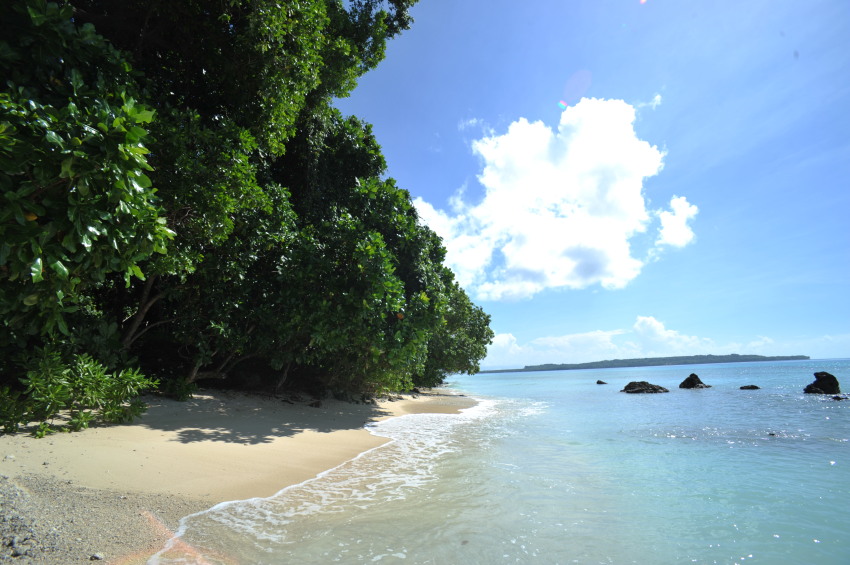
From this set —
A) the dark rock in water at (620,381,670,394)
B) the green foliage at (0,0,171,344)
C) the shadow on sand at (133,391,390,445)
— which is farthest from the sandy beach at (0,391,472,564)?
the dark rock in water at (620,381,670,394)

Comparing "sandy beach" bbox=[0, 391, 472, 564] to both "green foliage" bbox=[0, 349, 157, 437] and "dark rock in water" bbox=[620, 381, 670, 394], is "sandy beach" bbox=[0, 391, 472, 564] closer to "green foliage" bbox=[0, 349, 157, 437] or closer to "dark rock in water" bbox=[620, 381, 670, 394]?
"green foliage" bbox=[0, 349, 157, 437]

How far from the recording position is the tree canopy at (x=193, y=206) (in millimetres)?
3449

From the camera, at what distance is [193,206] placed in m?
7.20

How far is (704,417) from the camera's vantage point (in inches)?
644

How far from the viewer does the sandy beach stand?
11.1ft

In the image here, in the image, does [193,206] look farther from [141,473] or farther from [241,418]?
[241,418]

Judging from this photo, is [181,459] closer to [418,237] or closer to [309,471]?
[309,471]

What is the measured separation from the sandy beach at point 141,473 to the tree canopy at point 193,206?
41.6 inches

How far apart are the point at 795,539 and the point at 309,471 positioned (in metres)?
6.89

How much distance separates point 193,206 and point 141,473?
4.52 metres

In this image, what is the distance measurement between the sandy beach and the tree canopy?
106 centimetres

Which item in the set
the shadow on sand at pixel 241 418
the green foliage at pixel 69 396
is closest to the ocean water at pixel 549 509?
the shadow on sand at pixel 241 418

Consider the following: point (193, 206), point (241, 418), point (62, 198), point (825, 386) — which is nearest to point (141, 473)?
point (62, 198)

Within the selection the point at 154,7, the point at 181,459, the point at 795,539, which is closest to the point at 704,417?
the point at 795,539
